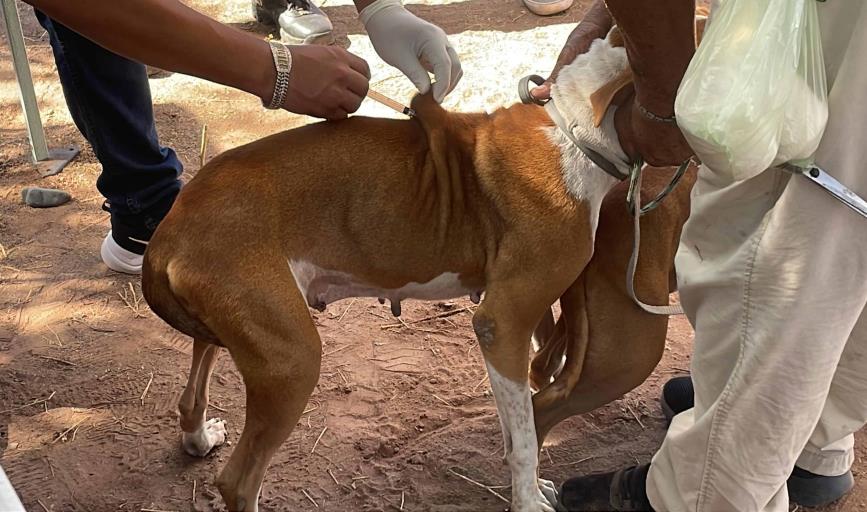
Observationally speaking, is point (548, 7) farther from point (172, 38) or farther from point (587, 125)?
point (172, 38)

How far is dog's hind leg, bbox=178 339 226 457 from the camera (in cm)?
328

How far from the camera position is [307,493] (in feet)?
11.1

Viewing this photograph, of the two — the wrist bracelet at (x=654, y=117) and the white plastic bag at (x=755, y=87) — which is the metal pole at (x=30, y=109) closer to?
the wrist bracelet at (x=654, y=117)

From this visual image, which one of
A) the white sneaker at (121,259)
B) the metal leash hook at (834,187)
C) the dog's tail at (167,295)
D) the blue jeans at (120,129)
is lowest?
the white sneaker at (121,259)

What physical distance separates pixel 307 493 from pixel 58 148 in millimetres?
3270

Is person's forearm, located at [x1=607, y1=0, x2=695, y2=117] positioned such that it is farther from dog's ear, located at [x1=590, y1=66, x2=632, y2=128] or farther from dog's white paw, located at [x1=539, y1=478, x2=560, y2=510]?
dog's white paw, located at [x1=539, y1=478, x2=560, y2=510]

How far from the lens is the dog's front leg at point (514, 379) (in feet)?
9.69

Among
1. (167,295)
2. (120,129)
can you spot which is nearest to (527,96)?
(167,295)

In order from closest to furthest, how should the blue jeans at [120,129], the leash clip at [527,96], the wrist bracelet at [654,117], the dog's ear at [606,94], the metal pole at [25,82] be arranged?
the wrist bracelet at [654,117] → the dog's ear at [606,94] → the leash clip at [527,96] → the blue jeans at [120,129] → the metal pole at [25,82]

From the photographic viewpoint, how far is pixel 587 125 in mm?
2873

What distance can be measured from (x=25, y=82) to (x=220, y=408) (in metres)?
2.55

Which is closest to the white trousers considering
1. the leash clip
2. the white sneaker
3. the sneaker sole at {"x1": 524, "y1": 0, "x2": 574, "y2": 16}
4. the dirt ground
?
the leash clip

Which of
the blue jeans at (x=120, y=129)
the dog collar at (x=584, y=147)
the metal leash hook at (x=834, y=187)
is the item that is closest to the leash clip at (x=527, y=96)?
the dog collar at (x=584, y=147)

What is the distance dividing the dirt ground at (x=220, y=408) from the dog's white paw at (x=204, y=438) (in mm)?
38
